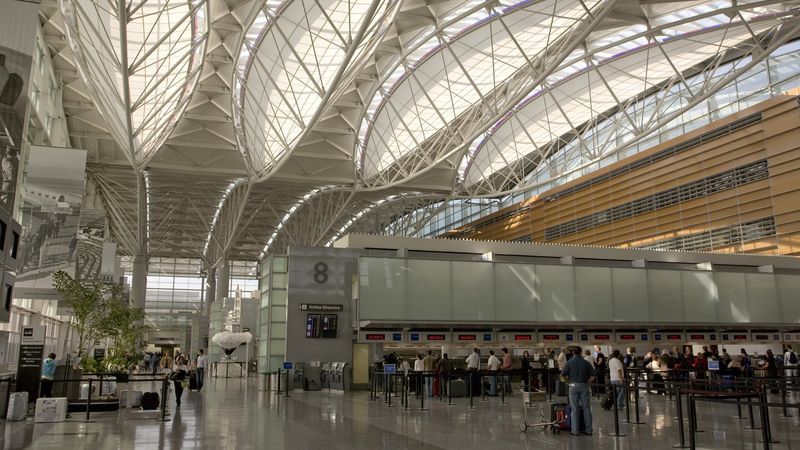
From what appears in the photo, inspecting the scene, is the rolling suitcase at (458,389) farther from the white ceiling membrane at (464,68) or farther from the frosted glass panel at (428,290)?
the white ceiling membrane at (464,68)

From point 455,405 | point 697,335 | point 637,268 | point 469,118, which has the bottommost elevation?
point 455,405

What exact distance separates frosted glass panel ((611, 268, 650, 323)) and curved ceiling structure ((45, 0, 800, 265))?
7.62 metres

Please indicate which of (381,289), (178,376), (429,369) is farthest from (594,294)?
(178,376)

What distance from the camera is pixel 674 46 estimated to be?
111 ft

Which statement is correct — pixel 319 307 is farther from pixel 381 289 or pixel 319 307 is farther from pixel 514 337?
pixel 514 337

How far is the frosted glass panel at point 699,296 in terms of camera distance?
92.8 feet

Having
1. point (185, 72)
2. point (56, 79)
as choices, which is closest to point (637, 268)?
point (185, 72)

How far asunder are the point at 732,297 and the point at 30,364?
2730 centimetres

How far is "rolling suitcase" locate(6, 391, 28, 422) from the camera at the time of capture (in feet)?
47.4

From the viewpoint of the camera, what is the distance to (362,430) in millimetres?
12336

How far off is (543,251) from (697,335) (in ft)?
26.1

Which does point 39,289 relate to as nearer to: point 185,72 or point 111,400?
point 111,400

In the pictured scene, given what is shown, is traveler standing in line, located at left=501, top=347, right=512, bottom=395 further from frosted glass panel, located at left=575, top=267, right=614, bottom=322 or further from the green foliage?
the green foliage

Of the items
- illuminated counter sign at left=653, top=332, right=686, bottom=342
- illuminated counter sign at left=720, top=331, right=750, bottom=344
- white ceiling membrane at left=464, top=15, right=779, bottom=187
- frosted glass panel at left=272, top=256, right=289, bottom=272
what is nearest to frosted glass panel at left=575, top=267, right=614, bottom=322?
illuminated counter sign at left=653, top=332, right=686, bottom=342
